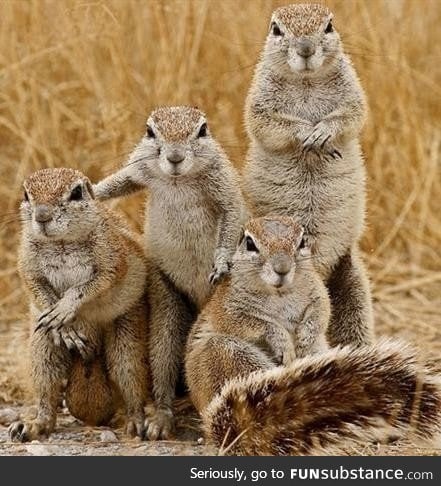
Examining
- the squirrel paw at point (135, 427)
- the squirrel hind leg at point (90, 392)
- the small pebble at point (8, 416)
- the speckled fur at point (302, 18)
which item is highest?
the speckled fur at point (302, 18)

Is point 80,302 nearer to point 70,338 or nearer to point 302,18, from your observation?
point 70,338

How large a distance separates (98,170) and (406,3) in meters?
2.40

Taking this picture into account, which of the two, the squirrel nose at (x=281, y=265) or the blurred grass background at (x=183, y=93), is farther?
the blurred grass background at (x=183, y=93)

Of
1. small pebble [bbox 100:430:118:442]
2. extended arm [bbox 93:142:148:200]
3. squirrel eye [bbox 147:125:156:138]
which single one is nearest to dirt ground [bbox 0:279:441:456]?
small pebble [bbox 100:430:118:442]

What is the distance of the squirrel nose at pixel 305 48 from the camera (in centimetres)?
576

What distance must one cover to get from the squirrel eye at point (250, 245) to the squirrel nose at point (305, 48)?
0.93m

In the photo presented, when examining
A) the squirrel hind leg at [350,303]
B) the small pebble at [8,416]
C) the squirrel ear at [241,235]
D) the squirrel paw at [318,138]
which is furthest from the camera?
the squirrel hind leg at [350,303]

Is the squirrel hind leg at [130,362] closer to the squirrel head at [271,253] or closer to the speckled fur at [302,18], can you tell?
the squirrel head at [271,253]

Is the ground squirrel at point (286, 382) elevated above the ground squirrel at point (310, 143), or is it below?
below

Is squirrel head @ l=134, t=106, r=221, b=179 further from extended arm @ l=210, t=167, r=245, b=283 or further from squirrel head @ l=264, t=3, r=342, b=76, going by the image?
squirrel head @ l=264, t=3, r=342, b=76

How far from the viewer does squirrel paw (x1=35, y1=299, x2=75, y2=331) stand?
216 inches

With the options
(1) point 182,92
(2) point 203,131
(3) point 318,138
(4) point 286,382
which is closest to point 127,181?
(2) point 203,131

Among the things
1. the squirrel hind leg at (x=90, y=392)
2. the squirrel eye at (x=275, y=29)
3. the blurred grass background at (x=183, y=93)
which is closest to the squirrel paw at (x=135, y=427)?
the squirrel hind leg at (x=90, y=392)

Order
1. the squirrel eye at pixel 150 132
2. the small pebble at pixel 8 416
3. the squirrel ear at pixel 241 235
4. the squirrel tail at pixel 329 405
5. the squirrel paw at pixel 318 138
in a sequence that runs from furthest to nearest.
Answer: the small pebble at pixel 8 416
the squirrel paw at pixel 318 138
the squirrel eye at pixel 150 132
the squirrel ear at pixel 241 235
the squirrel tail at pixel 329 405
